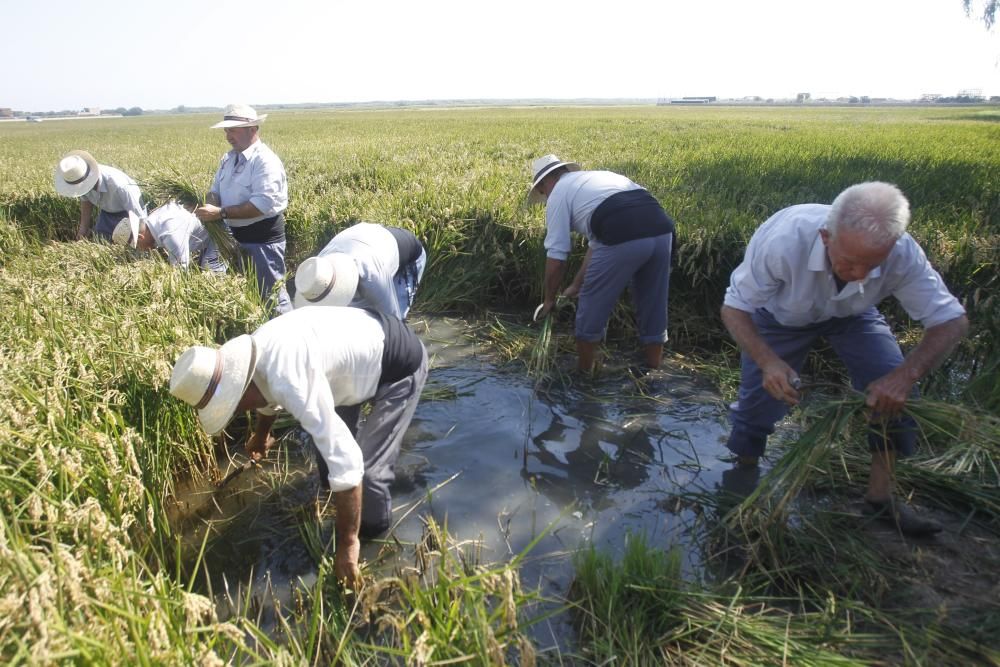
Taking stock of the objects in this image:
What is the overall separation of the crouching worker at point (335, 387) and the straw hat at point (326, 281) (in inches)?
17.5

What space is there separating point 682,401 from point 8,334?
4.05 m

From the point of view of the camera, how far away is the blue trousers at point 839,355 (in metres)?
2.72

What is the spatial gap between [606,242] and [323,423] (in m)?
2.53

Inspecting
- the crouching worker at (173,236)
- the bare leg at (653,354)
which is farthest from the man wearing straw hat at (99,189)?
the bare leg at (653,354)

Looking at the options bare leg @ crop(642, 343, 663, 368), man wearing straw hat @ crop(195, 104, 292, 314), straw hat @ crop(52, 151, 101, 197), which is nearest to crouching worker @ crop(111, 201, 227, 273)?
man wearing straw hat @ crop(195, 104, 292, 314)

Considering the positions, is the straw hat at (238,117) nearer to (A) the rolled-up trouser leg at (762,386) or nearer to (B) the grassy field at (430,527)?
(B) the grassy field at (430,527)

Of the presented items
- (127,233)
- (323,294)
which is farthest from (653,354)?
(127,233)

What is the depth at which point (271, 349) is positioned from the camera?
7.50 feet

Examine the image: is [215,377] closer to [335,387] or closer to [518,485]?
[335,387]

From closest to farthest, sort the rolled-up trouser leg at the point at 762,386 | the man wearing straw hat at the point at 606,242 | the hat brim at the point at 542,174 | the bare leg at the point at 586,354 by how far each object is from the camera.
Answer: the rolled-up trouser leg at the point at 762,386, the man wearing straw hat at the point at 606,242, the hat brim at the point at 542,174, the bare leg at the point at 586,354

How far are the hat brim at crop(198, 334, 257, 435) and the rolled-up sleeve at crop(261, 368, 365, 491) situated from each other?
116mm

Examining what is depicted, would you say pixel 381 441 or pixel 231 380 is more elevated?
pixel 231 380

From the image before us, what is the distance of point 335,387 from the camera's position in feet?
8.64

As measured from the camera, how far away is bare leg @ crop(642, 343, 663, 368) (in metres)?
4.52
